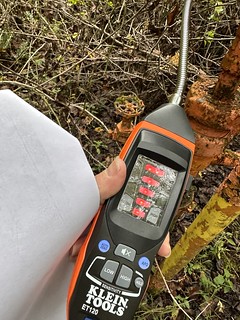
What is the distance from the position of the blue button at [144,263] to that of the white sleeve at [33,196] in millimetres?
137

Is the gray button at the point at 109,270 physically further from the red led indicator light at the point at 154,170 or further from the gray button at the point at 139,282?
the red led indicator light at the point at 154,170

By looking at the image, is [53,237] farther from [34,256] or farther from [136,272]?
[136,272]

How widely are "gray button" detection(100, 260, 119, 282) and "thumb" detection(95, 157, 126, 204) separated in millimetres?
115

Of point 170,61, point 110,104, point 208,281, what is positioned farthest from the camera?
point 110,104

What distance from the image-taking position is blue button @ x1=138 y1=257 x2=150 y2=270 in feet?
2.54

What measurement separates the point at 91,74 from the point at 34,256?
1.24 meters

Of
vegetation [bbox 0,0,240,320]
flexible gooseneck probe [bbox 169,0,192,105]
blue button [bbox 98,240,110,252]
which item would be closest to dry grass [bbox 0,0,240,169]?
vegetation [bbox 0,0,240,320]

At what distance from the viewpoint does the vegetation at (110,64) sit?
1.62m

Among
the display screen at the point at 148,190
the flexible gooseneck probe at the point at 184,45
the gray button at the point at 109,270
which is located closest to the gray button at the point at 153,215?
the display screen at the point at 148,190

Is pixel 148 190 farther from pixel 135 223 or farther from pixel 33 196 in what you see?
pixel 33 196

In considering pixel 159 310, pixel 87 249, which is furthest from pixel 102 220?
pixel 159 310

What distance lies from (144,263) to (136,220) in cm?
8

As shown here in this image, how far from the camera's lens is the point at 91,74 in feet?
5.88

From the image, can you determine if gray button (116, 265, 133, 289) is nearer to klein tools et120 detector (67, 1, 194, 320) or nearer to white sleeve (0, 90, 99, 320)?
klein tools et120 detector (67, 1, 194, 320)
